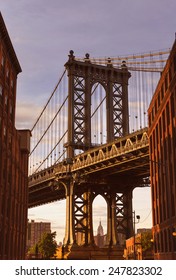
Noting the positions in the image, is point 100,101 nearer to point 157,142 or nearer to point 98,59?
point 98,59

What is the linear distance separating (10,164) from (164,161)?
867 inches

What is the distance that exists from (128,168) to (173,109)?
120ft

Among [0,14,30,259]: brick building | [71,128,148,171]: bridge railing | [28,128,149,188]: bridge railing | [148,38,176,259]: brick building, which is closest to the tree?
[28,128,149,188]: bridge railing

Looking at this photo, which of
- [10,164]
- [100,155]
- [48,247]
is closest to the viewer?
[10,164]

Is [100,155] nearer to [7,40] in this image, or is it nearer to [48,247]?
[7,40]

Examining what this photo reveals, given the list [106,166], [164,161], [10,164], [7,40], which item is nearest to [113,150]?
[106,166]

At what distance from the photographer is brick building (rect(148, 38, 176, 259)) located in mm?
53319

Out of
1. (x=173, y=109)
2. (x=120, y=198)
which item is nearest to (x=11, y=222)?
(x=173, y=109)

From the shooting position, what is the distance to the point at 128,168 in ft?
293

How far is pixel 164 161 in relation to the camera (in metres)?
58.6

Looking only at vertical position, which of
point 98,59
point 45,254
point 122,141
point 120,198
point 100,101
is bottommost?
point 45,254

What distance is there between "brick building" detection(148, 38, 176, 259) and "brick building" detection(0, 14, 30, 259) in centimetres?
1959

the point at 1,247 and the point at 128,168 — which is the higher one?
the point at 128,168

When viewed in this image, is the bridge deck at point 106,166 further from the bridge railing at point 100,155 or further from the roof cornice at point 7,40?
the roof cornice at point 7,40
